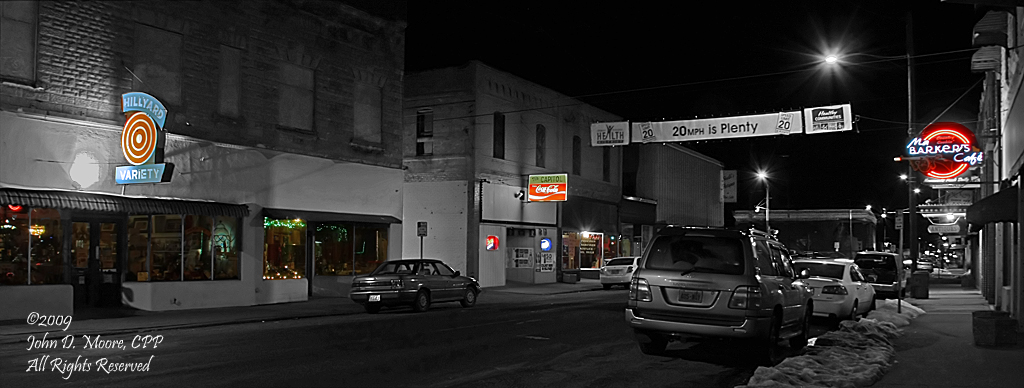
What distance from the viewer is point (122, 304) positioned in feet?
65.2

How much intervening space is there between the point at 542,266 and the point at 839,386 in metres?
27.2

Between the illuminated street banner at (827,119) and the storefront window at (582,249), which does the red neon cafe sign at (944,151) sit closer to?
the illuminated street banner at (827,119)

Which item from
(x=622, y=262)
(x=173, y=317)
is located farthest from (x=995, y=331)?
→ (x=622, y=262)

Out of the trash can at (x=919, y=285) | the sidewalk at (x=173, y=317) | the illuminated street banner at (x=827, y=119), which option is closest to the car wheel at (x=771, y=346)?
the sidewalk at (x=173, y=317)

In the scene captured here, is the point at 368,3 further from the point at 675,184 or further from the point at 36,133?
the point at 675,184

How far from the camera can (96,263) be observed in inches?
773

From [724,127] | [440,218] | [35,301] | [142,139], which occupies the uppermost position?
[724,127]

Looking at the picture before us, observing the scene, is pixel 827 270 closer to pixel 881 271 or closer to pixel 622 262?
pixel 881 271

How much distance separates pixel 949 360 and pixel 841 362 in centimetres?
238

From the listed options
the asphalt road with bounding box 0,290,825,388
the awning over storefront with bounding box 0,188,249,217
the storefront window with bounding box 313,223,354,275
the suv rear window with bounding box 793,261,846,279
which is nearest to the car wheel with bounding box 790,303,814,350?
the asphalt road with bounding box 0,290,825,388

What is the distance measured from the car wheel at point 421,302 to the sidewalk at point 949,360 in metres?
11.3

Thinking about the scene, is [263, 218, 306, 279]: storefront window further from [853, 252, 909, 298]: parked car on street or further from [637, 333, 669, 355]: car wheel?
[853, 252, 909, 298]: parked car on street

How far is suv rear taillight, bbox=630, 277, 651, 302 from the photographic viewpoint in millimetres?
11312

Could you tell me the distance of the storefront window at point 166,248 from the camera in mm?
20547
